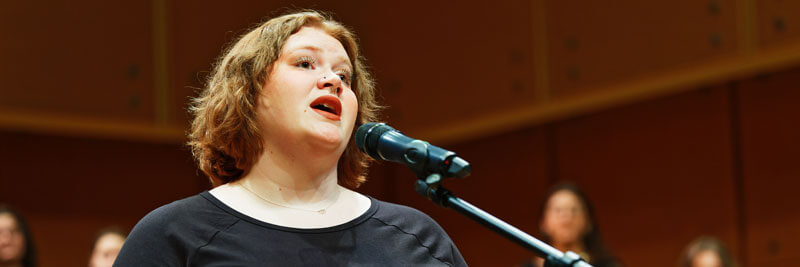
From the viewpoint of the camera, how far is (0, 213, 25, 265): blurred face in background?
3.86 m

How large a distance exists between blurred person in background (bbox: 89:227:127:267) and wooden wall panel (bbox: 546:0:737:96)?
7.80ft

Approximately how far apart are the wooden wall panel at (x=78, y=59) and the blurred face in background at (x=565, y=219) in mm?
2300

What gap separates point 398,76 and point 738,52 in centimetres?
213

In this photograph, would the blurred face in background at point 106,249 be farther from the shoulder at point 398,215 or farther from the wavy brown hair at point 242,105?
the shoulder at point 398,215

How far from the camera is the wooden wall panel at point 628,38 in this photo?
14.4 ft

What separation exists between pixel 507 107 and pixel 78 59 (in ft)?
7.43

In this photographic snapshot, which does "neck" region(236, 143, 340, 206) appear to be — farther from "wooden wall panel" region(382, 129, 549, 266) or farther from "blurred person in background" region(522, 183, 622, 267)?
"wooden wall panel" region(382, 129, 549, 266)

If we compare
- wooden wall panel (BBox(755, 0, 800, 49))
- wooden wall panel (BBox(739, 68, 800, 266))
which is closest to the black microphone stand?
wooden wall panel (BBox(755, 0, 800, 49))

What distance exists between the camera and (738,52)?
434cm

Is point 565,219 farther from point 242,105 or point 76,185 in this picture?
point 76,185

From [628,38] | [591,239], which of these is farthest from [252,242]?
[628,38]

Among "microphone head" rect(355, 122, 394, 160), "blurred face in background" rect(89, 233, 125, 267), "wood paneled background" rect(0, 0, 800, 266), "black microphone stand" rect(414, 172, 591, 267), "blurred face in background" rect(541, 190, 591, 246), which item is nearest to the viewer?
"black microphone stand" rect(414, 172, 591, 267)

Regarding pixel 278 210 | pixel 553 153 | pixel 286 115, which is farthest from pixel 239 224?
pixel 553 153

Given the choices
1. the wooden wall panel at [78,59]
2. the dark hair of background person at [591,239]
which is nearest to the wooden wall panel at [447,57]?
the dark hair of background person at [591,239]
